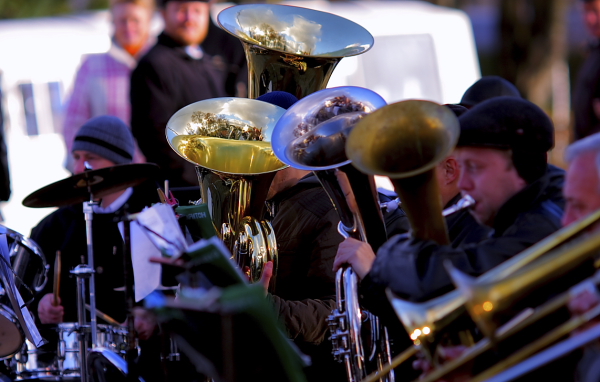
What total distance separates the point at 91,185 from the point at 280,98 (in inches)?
46.1

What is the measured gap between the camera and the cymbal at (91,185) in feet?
15.2

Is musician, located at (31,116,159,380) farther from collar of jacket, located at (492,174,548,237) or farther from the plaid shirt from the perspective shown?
collar of jacket, located at (492,174,548,237)

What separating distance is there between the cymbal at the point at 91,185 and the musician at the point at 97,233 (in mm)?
190

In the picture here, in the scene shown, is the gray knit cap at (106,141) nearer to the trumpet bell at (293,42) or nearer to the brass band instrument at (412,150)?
the trumpet bell at (293,42)

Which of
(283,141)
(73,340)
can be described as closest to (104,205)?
(73,340)

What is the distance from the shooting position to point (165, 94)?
6.27 metres

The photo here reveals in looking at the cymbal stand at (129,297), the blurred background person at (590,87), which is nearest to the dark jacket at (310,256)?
the cymbal stand at (129,297)

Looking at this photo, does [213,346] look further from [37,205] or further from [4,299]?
[37,205]

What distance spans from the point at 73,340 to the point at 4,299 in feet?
2.39

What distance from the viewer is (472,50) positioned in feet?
27.4

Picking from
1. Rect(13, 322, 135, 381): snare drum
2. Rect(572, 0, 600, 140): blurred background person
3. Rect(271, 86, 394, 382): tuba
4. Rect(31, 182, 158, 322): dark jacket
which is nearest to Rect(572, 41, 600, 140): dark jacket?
Rect(572, 0, 600, 140): blurred background person

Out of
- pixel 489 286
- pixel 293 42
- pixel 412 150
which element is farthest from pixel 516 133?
pixel 293 42

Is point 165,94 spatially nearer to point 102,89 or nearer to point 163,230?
point 102,89

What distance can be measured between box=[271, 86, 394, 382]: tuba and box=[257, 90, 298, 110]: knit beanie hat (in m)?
0.66
